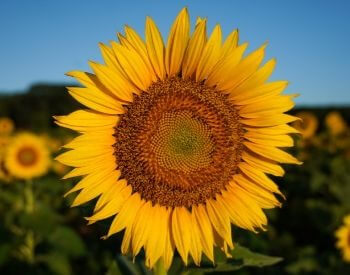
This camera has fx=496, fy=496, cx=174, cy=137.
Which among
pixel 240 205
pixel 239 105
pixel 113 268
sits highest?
pixel 239 105

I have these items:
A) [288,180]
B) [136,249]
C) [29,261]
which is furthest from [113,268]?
[288,180]

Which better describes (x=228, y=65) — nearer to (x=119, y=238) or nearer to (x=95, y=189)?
(x=95, y=189)

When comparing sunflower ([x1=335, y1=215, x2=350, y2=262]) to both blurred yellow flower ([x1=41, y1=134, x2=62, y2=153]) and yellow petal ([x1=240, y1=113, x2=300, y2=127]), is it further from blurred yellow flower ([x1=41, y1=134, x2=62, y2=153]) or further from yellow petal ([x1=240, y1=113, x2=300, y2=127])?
blurred yellow flower ([x1=41, y1=134, x2=62, y2=153])

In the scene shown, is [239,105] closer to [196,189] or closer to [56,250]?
[196,189]

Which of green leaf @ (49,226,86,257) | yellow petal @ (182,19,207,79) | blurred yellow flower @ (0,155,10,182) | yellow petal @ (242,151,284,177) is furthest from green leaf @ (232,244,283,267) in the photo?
blurred yellow flower @ (0,155,10,182)

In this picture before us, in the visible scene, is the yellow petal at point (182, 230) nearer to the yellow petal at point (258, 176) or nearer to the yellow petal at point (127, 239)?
the yellow petal at point (127, 239)

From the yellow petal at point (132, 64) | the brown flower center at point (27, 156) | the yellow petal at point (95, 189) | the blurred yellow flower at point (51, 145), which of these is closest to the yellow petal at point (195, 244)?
the yellow petal at point (95, 189)

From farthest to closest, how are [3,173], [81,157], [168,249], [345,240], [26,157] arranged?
[3,173] → [26,157] → [345,240] → [168,249] → [81,157]

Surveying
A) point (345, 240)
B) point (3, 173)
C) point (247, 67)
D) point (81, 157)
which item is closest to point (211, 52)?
point (247, 67)
